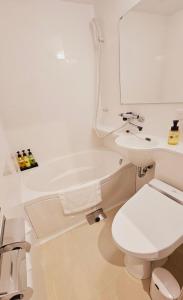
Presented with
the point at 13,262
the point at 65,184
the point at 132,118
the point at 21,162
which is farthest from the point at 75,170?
the point at 13,262

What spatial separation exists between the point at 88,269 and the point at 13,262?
0.89 meters

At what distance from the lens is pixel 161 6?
111 centimetres

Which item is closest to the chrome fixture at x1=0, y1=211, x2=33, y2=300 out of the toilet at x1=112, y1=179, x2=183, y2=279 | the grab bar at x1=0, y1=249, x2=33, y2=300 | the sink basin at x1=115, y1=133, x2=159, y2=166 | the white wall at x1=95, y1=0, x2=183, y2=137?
the grab bar at x1=0, y1=249, x2=33, y2=300

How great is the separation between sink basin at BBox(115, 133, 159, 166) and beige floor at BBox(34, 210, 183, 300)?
2.60ft

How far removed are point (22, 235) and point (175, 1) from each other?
1709 millimetres

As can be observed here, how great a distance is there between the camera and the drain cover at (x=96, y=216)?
155 centimetres

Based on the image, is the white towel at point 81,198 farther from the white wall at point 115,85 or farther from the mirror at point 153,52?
the mirror at point 153,52

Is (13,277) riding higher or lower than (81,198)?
higher

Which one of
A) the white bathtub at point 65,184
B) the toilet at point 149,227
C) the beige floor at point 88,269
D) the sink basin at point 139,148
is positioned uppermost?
the sink basin at point 139,148

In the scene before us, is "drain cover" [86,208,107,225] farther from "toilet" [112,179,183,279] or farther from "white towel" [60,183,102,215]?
"toilet" [112,179,183,279]

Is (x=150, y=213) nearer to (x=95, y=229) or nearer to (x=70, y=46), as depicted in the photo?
(x=95, y=229)

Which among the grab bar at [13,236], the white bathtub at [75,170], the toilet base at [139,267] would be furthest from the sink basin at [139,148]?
the grab bar at [13,236]

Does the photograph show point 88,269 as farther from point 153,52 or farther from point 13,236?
point 153,52

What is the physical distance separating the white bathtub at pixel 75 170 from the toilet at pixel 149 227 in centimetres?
80
